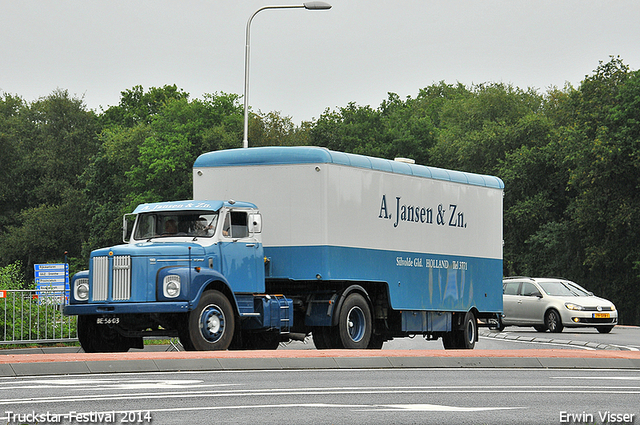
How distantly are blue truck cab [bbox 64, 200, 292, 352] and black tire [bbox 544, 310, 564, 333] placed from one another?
1397 centimetres

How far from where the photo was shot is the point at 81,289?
1752 centimetres

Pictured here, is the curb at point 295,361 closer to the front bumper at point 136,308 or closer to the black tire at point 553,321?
the front bumper at point 136,308

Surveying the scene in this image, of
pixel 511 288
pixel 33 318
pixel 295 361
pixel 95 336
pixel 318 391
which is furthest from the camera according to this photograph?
pixel 511 288

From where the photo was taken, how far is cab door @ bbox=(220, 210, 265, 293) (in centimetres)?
1773

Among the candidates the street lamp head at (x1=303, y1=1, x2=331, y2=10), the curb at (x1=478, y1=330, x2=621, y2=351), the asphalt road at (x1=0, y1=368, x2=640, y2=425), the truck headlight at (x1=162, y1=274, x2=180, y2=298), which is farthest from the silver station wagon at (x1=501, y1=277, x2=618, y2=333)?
the asphalt road at (x1=0, y1=368, x2=640, y2=425)

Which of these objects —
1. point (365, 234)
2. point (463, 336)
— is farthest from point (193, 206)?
point (463, 336)

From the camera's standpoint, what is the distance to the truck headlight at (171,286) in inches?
655

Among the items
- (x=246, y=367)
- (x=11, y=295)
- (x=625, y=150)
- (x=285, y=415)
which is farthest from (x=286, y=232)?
(x=625, y=150)

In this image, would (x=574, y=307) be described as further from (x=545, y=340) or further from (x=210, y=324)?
(x=210, y=324)

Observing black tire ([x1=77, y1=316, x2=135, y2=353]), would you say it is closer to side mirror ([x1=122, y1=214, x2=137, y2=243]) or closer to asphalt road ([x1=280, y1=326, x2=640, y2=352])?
side mirror ([x1=122, y1=214, x2=137, y2=243])

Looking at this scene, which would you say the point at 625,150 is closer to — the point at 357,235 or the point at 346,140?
the point at 346,140

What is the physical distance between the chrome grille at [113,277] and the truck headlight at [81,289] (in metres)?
0.39

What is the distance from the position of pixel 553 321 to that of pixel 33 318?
52.6ft

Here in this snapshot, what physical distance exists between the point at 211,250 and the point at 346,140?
5231 centimetres
